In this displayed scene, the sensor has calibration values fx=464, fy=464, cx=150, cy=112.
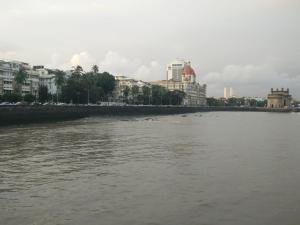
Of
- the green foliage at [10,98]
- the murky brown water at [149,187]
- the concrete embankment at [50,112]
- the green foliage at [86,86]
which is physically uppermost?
the green foliage at [86,86]

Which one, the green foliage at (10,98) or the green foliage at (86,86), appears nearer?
the green foliage at (10,98)

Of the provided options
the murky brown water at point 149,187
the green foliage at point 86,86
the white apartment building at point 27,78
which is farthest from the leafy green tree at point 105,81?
the murky brown water at point 149,187

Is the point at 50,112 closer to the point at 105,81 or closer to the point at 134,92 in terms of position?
the point at 105,81

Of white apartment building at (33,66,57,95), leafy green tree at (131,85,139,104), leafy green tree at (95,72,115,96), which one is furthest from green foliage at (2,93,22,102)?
leafy green tree at (131,85,139,104)

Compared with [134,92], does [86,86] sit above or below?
below

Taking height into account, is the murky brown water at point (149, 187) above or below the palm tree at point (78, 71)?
below

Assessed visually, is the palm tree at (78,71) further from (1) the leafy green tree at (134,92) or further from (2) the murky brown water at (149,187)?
(2) the murky brown water at (149,187)

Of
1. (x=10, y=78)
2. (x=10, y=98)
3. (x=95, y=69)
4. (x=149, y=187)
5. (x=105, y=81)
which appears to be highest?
(x=95, y=69)

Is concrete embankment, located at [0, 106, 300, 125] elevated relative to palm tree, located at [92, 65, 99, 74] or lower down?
lower down

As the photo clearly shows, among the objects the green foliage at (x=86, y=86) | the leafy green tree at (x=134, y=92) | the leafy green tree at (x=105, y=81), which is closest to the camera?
the green foliage at (x=86, y=86)

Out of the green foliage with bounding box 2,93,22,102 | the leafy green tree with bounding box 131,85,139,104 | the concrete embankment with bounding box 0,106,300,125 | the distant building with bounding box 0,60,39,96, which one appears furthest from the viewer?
the leafy green tree with bounding box 131,85,139,104

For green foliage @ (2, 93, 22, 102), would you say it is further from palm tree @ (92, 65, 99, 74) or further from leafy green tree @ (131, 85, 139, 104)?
leafy green tree @ (131, 85, 139, 104)

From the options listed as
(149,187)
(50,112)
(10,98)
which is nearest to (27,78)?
(10,98)

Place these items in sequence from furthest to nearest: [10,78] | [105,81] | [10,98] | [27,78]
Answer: [105,81], [27,78], [10,78], [10,98]
